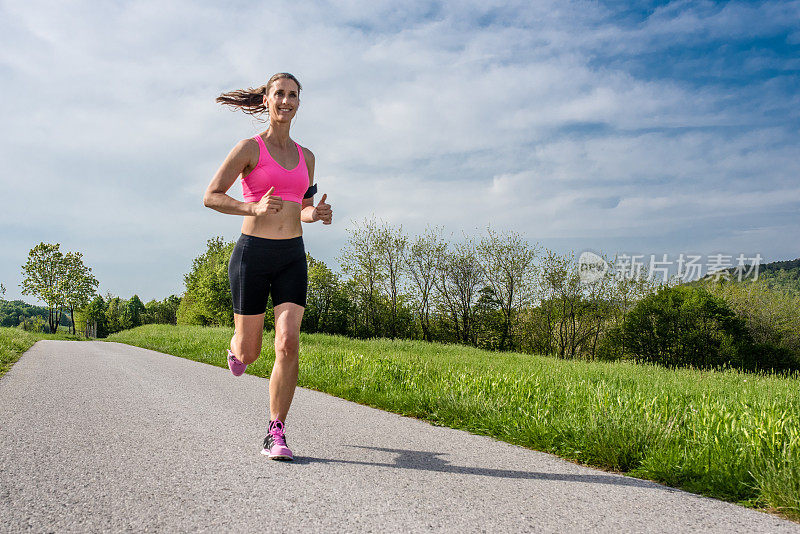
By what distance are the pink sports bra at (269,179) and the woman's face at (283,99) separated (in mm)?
240

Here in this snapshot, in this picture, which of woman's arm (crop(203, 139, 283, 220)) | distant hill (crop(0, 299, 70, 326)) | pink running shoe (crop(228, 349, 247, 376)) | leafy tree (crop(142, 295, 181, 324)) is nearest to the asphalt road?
pink running shoe (crop(228, 349, 247, 376))

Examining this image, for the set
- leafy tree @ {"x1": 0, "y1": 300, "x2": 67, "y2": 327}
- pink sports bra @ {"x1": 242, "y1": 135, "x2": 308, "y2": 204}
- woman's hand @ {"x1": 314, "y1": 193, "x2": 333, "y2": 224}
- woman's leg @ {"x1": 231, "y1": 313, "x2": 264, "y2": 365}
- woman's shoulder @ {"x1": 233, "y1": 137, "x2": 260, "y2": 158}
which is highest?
woman's shoulder @ {"x1": 233, "y1": 137, "x2": 260, "y2": 158}

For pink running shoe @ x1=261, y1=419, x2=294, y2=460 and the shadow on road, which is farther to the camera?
pink running shoe @ x1=261, y1=419, x2=294, y2=460

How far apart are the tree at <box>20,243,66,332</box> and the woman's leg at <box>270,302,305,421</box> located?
5736cm

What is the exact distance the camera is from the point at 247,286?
387 centimetres

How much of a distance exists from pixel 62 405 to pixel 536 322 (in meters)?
27.3

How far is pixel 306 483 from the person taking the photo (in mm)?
2963

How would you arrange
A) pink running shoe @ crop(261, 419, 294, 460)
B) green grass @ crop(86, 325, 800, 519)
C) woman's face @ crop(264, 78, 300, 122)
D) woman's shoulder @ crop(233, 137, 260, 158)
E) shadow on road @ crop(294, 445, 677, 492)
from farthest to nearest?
woman's face @ crop(264, 78, 300, 122), woman's shoulder @ crop(233, 137, 260, 158), pink running shoe @ crop(261, 419, 294, 460), shadow on road @ crop(294, 445, 677, 492), green grass @ crop(86, 325, 800, 519)

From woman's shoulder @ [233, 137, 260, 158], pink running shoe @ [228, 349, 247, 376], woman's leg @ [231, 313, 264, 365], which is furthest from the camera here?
pink running shoe @ [228, 349, 247, 376]

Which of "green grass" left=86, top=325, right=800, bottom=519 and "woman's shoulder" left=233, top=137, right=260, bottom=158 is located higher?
"woman's shoulder" left=233, top=137, right=260, bottom=158

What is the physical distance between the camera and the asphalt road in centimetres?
243

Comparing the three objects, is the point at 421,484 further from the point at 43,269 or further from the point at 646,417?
the point at 43,269

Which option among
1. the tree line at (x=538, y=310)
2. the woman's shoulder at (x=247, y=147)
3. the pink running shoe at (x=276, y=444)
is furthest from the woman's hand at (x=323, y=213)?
the tree line at (x=538, y=310)

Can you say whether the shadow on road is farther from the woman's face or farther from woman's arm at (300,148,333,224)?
the woman's face
